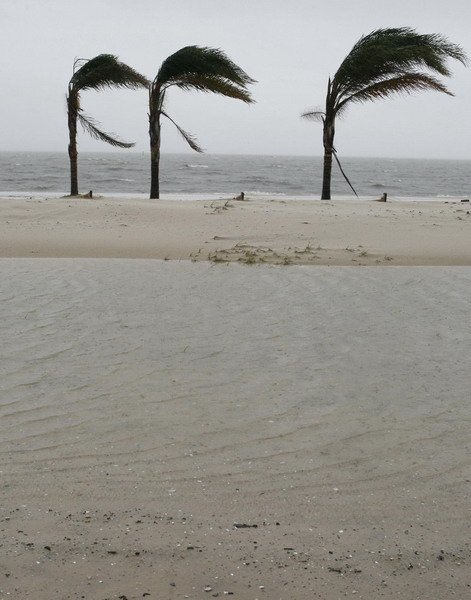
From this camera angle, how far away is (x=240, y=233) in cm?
1047

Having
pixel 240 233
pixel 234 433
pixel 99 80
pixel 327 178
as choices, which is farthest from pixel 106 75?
pixel 234 433

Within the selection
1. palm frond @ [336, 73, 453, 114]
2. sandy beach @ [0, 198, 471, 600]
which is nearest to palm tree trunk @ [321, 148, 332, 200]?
palm frond @ [336, 73, 453, 114]

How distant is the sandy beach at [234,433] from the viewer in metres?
2.50

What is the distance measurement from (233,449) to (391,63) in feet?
47.9

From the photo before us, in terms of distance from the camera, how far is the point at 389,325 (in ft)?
18.0

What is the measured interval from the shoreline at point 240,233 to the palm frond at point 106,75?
4.79 metres

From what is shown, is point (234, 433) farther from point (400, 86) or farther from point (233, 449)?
point (400, 86)

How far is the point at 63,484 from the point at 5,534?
0.41 m

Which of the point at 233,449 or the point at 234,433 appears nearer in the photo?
the point at 233,449

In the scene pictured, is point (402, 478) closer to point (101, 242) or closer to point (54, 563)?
point (54, 563)

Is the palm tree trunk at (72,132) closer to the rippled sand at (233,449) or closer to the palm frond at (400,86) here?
the palm frond at (400,86)

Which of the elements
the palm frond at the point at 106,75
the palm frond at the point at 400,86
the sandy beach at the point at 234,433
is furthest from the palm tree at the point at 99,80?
the sandy beach at the point at 234,433

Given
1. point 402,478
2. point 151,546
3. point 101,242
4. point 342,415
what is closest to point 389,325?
point 342,415

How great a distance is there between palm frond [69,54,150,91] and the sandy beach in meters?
10.7
